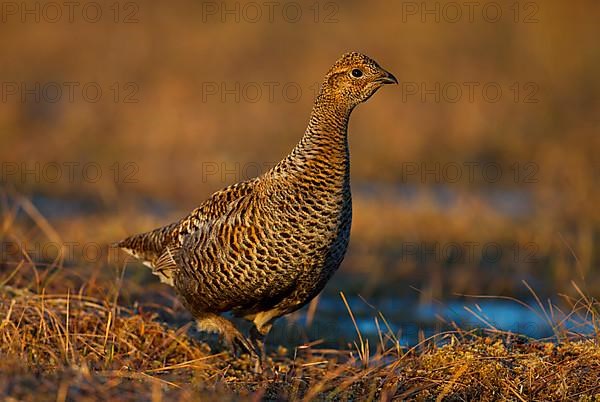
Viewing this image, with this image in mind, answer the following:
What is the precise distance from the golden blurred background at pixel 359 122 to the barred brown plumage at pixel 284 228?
246 cm

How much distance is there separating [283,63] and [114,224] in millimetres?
9260

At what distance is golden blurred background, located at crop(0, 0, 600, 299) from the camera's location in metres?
11.1

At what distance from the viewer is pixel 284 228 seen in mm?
6184

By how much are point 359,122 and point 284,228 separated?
10808 millimetres

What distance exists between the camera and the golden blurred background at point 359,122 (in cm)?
1112
